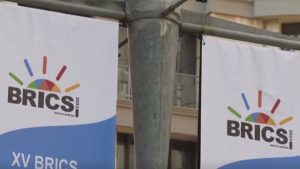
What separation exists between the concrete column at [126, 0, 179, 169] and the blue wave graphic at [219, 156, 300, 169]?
3.64 feet

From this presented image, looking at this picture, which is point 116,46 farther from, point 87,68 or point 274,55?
point 274,55

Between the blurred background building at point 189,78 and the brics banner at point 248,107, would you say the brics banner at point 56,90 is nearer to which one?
the brics banner at point 248,107

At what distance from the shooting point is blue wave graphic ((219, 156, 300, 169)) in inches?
412

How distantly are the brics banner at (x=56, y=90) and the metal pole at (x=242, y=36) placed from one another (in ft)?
3.20

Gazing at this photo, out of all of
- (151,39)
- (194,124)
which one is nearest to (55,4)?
(151,39)

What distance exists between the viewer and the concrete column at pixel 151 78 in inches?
380

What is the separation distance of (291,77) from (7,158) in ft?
12.8

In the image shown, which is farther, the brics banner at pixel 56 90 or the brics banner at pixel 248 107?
the brics banner at pixel 248 107

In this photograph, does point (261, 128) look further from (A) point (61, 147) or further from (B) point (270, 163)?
(A) point (61, 147)

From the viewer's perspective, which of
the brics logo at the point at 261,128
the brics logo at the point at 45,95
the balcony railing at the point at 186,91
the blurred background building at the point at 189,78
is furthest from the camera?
the balcony railing at the point at 186,91

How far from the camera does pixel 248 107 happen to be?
35.1ft

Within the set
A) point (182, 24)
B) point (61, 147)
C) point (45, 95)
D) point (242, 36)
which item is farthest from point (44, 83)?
point (242, 36)

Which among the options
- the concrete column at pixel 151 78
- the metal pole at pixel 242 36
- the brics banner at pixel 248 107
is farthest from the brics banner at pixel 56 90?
the brics banner at pixel 248 107

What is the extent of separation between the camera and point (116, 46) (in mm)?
10172
